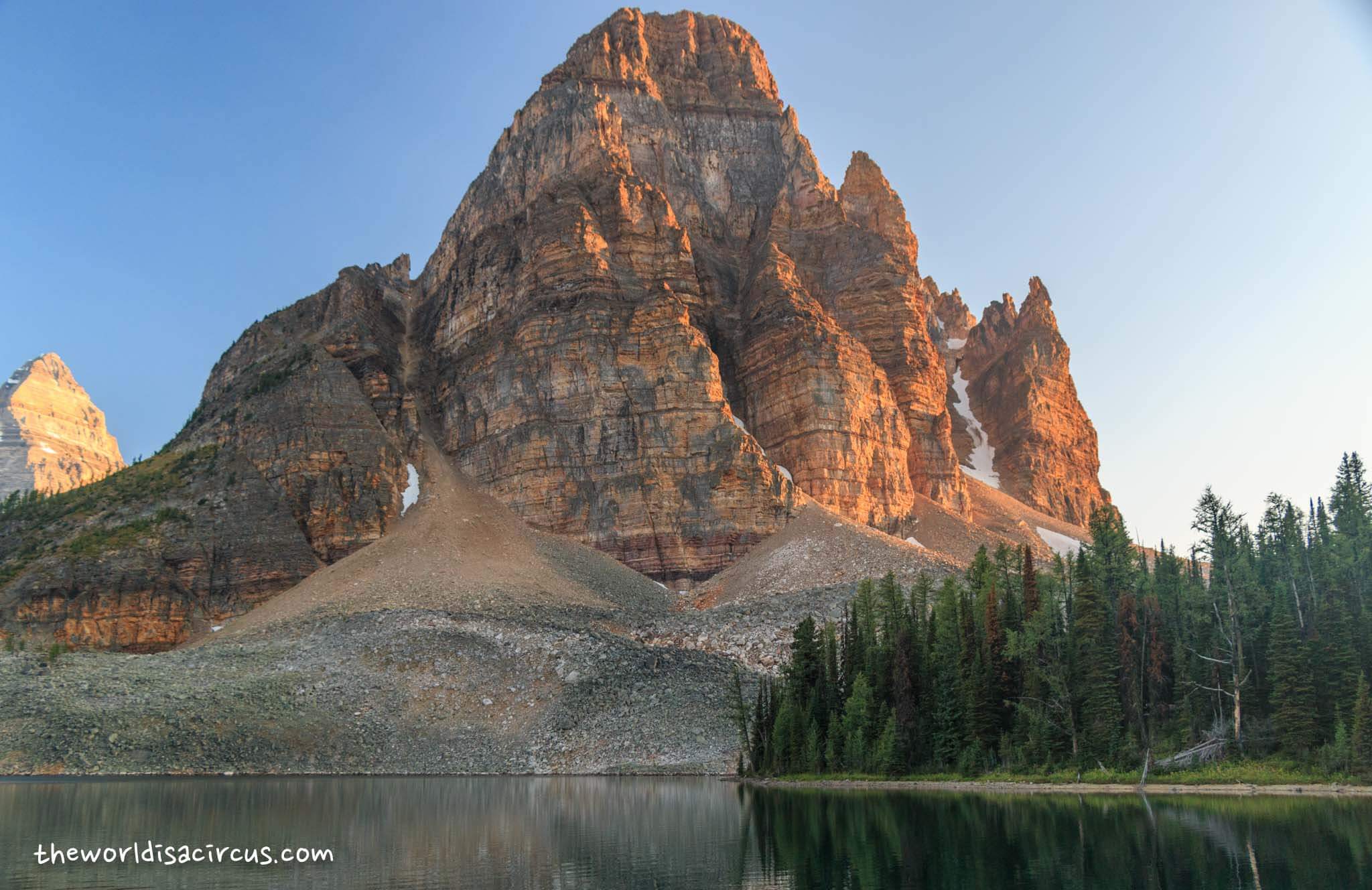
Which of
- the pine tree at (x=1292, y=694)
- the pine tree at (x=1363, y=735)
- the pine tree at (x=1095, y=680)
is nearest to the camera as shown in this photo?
the pine tree at (x=1363, y=735)

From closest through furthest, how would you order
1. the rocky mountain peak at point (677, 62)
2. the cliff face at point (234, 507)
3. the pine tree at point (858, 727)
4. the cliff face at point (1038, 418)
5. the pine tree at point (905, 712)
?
the pine tree at point (905, 712) < the pine tree at point (858, 727) < the cliff face at point (234, 507) < the rocky mountain peak at point (677, 62) < the cliff face at point (1038, 418)

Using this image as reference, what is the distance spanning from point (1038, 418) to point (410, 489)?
Result: 104067 mm

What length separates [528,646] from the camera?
89.1 metres

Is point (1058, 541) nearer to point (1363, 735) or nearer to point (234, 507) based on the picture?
point (1363, 735)

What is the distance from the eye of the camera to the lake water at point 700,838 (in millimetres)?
30219

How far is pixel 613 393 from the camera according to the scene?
12862cm

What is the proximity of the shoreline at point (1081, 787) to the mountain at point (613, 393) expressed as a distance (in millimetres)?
36767

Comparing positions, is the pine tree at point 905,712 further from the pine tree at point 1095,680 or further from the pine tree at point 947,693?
the pine tree at point 1095,680

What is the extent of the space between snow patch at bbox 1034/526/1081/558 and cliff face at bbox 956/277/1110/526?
48.1 ft

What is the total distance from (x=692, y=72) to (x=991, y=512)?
8553 centimetres

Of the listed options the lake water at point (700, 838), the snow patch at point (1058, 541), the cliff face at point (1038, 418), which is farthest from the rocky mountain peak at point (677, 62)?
the lake water at point (700, 838)

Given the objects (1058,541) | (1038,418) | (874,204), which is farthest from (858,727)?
(1038,418)

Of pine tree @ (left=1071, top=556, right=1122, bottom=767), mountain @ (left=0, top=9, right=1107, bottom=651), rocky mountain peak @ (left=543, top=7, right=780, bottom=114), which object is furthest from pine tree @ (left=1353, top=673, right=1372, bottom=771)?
rocky mountain peak @ (left=543, top=7, right=780, bottom=114)

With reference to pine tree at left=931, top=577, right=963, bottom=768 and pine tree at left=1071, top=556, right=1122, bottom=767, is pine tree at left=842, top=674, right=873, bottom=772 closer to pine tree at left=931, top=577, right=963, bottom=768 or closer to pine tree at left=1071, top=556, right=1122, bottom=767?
pine tree at left=931, top=577, right=963, bottom=768
